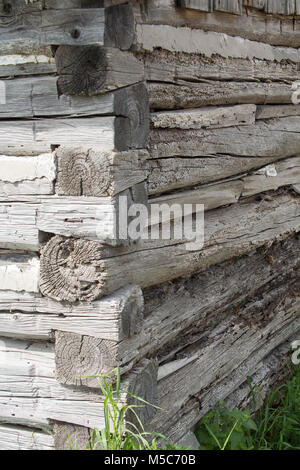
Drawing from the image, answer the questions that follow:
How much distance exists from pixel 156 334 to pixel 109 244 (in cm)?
61

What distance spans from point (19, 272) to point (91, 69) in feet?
2.92

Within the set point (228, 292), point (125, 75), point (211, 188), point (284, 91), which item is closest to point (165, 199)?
point (211, 188)

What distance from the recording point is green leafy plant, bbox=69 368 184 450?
93.7 inches

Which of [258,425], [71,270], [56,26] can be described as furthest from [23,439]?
[56,26]

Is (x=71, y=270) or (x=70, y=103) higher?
(x=70, y=103)

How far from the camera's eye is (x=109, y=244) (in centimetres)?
239

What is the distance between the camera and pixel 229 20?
122 inches

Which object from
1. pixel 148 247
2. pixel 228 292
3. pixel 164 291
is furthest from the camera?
pixel 228 292

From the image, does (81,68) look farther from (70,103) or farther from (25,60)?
(25,60)

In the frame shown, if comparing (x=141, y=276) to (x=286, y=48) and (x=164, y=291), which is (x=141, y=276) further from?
(x=286, y=48)

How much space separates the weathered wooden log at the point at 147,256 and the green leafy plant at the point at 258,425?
0.78m

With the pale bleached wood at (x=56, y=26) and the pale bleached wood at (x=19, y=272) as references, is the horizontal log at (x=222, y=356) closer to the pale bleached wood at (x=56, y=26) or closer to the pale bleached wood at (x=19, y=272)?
Answer: the pale bleached wood at (x=19, y=272)

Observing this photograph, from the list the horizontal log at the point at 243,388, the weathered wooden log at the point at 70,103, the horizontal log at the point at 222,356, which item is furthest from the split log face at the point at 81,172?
the horizontal log at the point at 243,388
